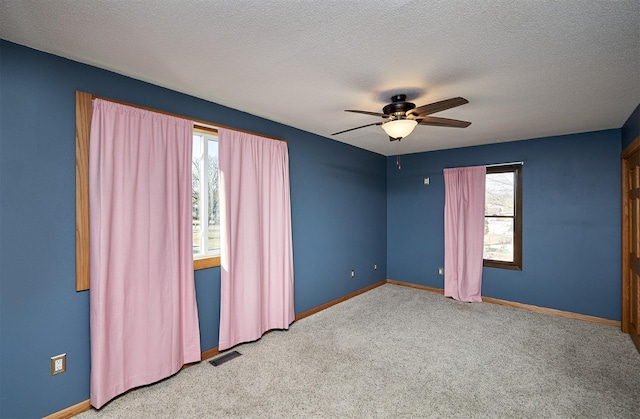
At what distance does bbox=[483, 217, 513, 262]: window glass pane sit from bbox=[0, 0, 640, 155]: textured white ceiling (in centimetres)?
198

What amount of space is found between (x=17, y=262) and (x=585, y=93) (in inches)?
171

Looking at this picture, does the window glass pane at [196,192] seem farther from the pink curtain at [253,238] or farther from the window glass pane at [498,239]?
the window glass pane at [498,239]

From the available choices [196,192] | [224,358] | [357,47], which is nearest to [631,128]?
[357,47]

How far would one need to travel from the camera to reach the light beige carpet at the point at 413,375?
2.12m

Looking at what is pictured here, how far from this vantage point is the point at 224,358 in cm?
281

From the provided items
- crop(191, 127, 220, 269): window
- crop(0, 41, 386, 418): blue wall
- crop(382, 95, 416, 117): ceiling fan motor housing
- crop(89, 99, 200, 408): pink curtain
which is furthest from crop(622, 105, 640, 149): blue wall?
crop(0, 41, 386, 418): blue wall

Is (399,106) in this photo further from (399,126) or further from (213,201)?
(213,201)

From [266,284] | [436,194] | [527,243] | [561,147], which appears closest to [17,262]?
[266,284]

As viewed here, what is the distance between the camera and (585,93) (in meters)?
2.56

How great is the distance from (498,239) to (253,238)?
370 cm

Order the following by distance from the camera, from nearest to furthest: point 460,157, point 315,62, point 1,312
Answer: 1. point 1,312
2. point 315,62
3. point 460,157

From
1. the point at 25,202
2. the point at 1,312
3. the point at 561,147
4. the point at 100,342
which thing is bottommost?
the point at 100,342

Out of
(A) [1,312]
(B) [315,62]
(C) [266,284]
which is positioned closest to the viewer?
(A) [1,312]

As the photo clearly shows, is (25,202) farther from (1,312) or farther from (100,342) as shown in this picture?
(100,342)
